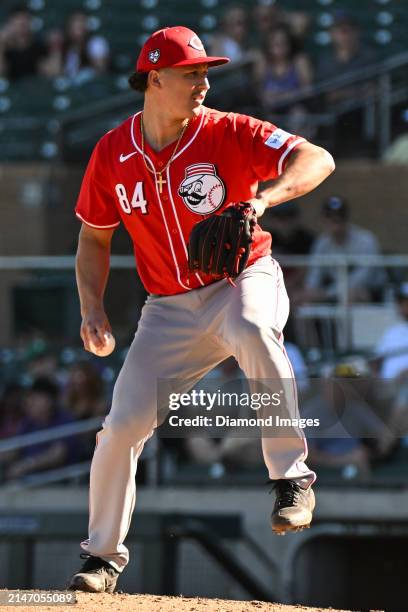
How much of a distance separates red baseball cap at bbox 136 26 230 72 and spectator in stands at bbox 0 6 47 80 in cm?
795

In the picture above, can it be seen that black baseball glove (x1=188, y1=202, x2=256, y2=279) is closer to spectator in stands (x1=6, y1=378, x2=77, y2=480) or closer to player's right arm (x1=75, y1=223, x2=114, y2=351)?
player's right arm (x1=75, y1=223, x2=114, y2=351)

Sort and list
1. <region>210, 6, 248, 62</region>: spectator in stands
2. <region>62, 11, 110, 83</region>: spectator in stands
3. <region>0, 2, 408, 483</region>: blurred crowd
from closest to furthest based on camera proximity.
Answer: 1. <region>0, 2, 408, 483</region>: blurred crowd
2. <region>210, 6, 248, 62</region>: spectator in stands
3. <region>62, 11, 110, 83</region>: spectator in stands

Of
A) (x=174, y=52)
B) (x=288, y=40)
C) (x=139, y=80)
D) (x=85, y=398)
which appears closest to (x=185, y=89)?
(x=174, y=52)

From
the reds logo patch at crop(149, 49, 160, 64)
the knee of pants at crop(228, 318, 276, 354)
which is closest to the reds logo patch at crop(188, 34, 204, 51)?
the reds logo patch at crop(149, 49, 160, 64)

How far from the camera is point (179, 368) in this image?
4531mm

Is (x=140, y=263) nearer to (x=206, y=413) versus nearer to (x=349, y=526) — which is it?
(x=206, y=413)

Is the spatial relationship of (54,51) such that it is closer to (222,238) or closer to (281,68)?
(281,68)

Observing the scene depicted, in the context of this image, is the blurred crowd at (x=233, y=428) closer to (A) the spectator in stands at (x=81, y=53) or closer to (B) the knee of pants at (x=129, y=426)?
(B) the knee of pants at (x=129, y=426)

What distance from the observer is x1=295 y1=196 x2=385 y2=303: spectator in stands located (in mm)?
8367

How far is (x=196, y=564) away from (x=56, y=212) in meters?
3.81

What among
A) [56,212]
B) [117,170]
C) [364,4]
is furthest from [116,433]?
[364,4]

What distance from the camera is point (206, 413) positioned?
6004mm

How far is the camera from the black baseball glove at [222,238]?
407cm

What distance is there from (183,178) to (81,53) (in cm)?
794
